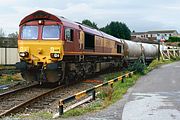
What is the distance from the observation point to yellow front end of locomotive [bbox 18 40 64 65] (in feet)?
60.3

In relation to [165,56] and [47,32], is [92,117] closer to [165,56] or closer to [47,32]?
[47,32]

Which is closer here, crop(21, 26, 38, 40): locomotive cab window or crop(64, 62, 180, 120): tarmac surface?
crop(64, 62, 180, 120): tarmac surface

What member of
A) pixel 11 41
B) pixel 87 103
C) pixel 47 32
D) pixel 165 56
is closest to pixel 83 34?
pixel 47 32

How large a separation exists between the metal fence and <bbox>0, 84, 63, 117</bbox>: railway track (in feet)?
55.4

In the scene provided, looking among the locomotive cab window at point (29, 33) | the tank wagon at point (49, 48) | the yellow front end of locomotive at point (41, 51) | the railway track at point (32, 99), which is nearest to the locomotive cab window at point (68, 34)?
the tank wagon at point (49, 48)

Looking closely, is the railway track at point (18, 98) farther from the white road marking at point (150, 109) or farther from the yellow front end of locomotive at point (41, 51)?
the white road marking at point (150, 109)

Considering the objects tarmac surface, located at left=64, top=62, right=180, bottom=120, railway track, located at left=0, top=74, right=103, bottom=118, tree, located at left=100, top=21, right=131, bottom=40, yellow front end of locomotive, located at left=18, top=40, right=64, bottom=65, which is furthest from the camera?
tree, located at left=100, top=21, right=131, bottom=40

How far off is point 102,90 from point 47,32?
527 centimetres

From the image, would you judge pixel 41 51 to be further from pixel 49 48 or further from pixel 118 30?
pixel 118 30

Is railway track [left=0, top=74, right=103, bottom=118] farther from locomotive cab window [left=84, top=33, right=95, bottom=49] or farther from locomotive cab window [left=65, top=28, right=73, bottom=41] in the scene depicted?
locomotive cab window [left=84, top=33, right=95, bottom=49]

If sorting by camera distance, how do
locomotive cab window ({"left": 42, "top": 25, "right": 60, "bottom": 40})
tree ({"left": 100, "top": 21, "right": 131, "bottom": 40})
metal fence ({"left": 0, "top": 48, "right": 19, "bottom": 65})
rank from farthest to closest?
tree ({"left": 100, "top": 21, "right": 131, "bottom": 40})
metal fence ({"left": 0, "top": 48, "right": 19, "bottom": 65})
locomotive cab window ({"left": 42, "top": 25, "right": 60, "bottom": 40})

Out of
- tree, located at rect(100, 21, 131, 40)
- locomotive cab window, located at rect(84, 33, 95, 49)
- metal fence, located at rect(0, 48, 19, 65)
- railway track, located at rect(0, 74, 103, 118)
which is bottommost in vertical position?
railway track, located at rect(0, 74, 103, 118)

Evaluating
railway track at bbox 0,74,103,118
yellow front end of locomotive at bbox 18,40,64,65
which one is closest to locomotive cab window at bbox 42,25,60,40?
yellow front end of locomotive at bbox 18,40,64,65

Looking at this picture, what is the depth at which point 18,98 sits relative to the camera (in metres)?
15.6
